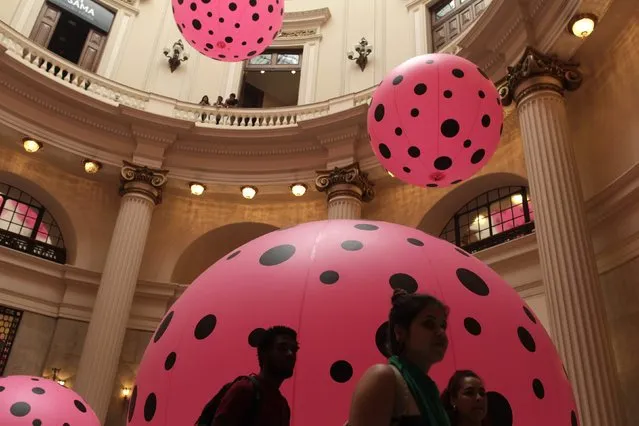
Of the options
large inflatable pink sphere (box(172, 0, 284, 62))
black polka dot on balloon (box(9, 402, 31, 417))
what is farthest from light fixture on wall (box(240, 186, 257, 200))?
black polka dot on balloon (box(9, 402, 31, 417))

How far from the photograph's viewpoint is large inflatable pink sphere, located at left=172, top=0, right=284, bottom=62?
6.61m

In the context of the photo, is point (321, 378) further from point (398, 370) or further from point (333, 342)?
point (398, 370)

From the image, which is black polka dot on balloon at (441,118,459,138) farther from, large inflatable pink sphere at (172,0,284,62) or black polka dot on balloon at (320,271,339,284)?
black polka dot on balloon at (320,271,339,284)

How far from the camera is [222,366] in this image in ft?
6.66

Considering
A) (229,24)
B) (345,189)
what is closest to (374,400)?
(229,24)

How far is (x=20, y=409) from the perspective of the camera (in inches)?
183

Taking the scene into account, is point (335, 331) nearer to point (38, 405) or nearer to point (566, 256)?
point (38, 405)

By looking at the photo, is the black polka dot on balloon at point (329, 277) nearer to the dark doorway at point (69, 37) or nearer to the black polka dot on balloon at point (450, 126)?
the black polka dot on balloon at point (450, 126)

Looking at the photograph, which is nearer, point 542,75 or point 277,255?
point 277,255

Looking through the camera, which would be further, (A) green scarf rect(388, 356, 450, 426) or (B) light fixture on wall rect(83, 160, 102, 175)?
(B) light fixture on wall rect(83, 160, 102, 175)

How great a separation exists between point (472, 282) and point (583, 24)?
792 centimetres

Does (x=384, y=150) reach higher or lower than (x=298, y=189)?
lower

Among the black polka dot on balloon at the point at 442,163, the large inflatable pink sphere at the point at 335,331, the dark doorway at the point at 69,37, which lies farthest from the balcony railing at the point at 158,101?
the large inflatable pink sphere at the point at 335,331

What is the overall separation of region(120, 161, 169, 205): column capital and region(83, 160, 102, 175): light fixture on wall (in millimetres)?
661
